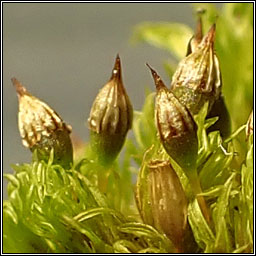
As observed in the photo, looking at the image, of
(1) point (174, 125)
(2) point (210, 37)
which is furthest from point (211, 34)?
(1) point (174, 125)

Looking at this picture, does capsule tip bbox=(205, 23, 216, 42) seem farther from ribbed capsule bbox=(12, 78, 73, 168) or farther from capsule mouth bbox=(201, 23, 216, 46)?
ribbed capsule bbox=(12, 78, 73, 168)

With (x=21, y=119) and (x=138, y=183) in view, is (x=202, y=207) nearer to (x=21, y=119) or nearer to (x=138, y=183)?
(x=138, y=183)

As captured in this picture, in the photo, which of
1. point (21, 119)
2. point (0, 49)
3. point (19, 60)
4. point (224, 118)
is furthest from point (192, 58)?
point (19, 60)

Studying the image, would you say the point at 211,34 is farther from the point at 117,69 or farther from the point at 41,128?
the point at 41,128

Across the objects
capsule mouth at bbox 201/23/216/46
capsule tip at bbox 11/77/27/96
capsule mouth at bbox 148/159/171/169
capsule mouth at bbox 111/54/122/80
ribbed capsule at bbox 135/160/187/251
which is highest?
capsule mouth at bbox 201/23/216/46

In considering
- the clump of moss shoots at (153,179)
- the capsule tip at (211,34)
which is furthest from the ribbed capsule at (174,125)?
the capsule tip at (211,34)

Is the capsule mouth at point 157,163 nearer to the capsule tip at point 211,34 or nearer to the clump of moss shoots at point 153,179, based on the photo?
the clump of moss shoots at point 153,179

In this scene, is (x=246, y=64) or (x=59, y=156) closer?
(x=59, y=156)

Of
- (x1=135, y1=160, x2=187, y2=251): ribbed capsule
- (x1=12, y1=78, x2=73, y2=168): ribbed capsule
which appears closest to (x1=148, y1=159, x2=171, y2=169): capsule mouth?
(x1=135, y1=160, x2=187, y2=251): ribbed capsule

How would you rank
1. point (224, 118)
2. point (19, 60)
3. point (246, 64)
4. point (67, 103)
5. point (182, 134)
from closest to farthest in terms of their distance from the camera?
point (182, 134)
point (224, 118)
point (246, 64)
point (67, 103)
point (19, 60)
